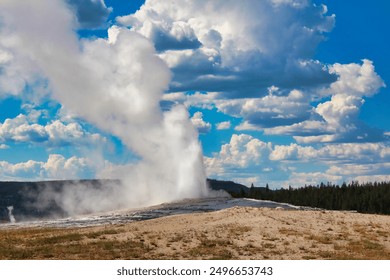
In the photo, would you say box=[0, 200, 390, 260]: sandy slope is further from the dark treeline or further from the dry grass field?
the dark treeline

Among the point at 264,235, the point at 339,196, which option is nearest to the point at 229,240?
the point at 264,235

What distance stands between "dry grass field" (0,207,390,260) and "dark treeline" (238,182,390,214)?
79.4m

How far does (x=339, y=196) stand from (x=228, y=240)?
4086 inches

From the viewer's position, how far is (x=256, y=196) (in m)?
146

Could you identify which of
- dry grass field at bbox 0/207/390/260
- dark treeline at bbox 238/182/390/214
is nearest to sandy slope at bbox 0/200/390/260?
dry grass field at bbox 0/207/390/260

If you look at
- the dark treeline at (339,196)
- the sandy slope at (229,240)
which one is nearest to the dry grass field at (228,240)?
the sandy slope at (229,240)

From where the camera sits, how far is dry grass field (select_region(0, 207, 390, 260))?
35.9 m

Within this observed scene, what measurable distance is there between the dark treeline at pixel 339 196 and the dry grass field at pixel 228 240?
79.4 m

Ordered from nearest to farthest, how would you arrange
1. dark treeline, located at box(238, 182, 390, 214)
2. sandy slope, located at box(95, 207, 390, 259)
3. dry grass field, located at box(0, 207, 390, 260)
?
dry grass field, located at box(0, 207, 390, 260) < sandy slope, located at box(95, 207, 390, 259) < dark treeline, located at box(238, 182, 390, 214)

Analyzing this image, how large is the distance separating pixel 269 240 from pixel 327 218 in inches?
500

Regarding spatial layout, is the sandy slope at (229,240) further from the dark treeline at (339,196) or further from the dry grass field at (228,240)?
the dark treeline at (339,196)

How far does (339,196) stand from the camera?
454 feet

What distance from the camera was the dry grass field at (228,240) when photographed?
3588 cm
